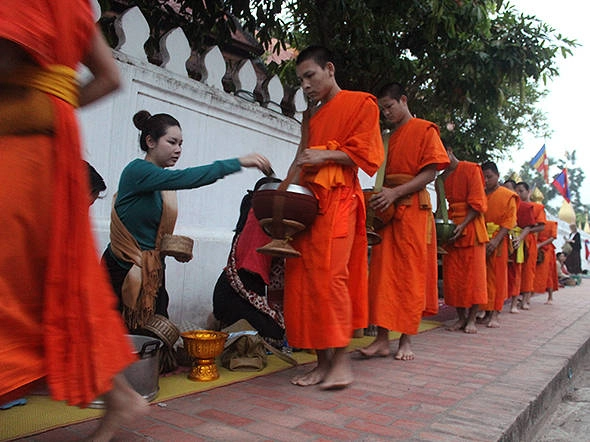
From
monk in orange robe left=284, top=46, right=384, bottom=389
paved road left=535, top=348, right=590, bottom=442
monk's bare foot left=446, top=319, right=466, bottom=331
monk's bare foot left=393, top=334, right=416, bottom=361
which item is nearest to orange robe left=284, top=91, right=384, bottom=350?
monk in orange robe left=284, top=46, right=384, bottom=389

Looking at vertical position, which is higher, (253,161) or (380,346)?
(253,161)

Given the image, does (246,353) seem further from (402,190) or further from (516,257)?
(516,257)

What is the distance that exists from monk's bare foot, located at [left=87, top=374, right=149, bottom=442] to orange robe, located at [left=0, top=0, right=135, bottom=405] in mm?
159

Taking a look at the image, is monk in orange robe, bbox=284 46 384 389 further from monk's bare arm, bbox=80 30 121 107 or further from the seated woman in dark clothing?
monk's bare arm, bbox=80 30 121 107

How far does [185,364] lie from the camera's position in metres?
3.34

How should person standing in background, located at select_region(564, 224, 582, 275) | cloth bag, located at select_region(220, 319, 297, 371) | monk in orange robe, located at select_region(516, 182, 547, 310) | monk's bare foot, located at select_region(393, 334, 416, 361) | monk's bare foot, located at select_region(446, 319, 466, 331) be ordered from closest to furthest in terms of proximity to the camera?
cloth bag, located at select_region(220, 319, 297, 371) < monk's bare foot, located at select_region(393, 334, 416, 361) < monk's bare foot, located at select_region(446, 319, 466, 331) < monk in orange robe, located at select_region(516, 182, 547, 310) < person standing in background, located at select_region(564, 224, 582, 275)

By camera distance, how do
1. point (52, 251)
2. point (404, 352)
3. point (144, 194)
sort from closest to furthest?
point (52, 251) → point (144, 194) → point (404, 352)

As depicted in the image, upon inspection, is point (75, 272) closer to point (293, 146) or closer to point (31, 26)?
point (31, 26)

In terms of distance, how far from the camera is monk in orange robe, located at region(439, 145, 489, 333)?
5.27 m

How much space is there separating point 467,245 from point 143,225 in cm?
338

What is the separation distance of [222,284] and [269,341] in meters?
0.51

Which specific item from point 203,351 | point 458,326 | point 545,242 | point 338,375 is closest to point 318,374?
point 338,375

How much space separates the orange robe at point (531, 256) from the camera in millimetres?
7859

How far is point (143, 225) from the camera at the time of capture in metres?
3.02
